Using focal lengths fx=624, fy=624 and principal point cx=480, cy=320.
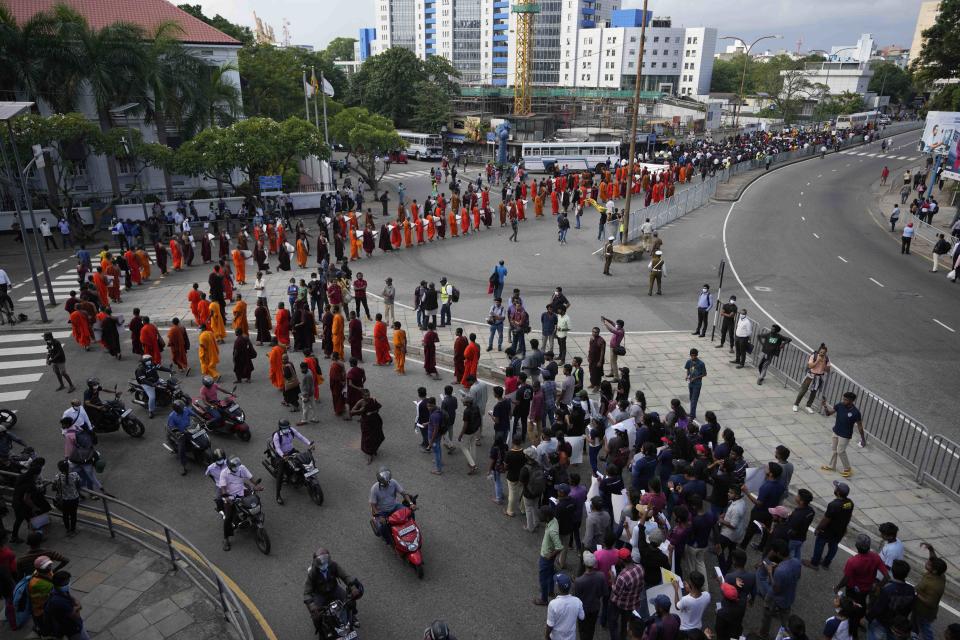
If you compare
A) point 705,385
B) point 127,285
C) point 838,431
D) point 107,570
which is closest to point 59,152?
point 127,285

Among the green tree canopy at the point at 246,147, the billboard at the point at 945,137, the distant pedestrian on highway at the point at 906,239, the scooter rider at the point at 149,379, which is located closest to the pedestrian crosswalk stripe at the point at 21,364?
the scooter rider at the point at 149,379

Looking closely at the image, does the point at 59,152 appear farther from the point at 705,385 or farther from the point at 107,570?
the point at 705,385

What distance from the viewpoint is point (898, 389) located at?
46.2 ft

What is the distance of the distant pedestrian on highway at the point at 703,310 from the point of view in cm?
1636

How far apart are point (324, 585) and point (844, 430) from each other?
8.36m

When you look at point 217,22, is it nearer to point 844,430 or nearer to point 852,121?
point 844,430

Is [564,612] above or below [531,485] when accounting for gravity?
above

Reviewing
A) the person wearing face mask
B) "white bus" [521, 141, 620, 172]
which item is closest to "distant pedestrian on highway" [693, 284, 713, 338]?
the person wearing face mask

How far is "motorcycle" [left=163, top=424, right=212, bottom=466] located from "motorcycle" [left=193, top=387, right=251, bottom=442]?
49cm

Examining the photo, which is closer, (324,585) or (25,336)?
(324,585)

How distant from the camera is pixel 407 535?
8.12 m

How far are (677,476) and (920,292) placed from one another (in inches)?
719

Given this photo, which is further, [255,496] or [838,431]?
[838,431]

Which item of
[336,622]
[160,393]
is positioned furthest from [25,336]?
[336,622]
